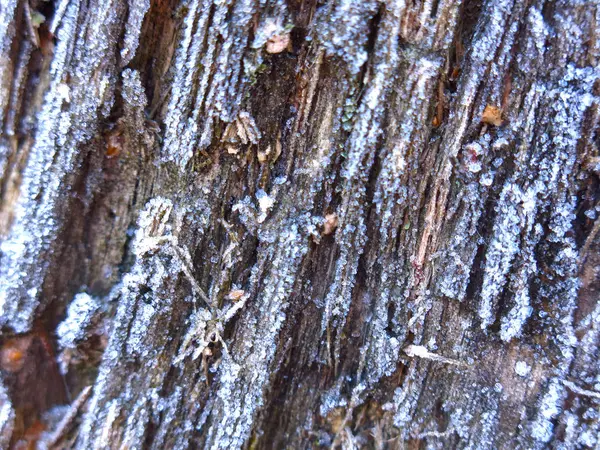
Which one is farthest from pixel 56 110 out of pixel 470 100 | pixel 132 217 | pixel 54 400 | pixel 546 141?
pixel 546 141

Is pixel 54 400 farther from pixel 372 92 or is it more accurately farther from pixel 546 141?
pixel 546 141

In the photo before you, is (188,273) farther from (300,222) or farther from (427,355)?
→ (427,355)

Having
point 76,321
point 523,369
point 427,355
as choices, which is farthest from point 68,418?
point 523,369

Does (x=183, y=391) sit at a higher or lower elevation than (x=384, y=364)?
lower

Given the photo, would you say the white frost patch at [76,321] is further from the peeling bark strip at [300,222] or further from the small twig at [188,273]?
the small twig at [188,273]

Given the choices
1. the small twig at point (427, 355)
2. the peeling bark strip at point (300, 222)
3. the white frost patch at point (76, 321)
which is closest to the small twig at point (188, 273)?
the peeling bark strip at point (300, 222)

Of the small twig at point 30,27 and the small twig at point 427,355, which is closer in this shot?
the small twig at point 30,27

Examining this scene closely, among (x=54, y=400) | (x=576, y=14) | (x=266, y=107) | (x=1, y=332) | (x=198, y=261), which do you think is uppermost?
(x=576, y=14)
